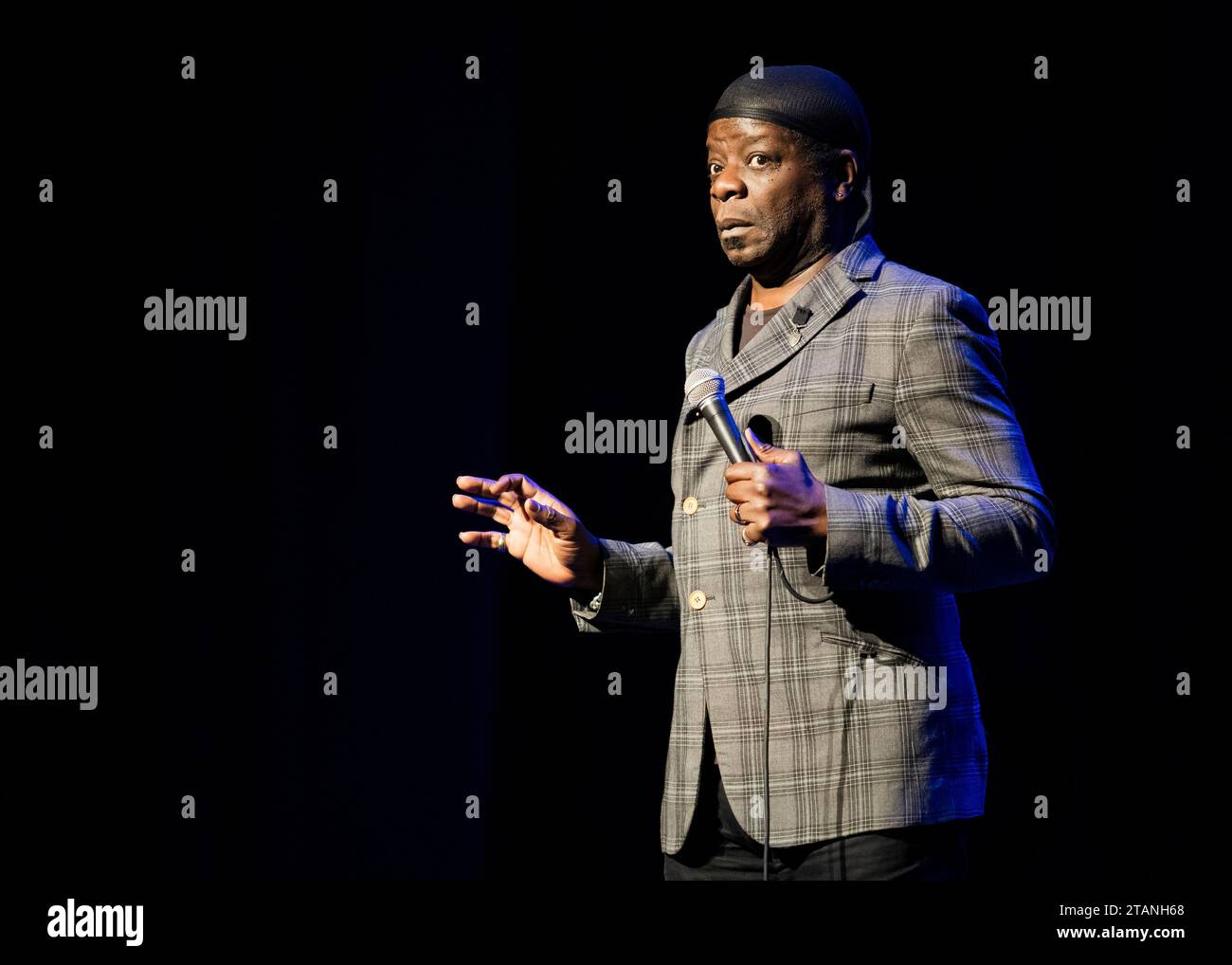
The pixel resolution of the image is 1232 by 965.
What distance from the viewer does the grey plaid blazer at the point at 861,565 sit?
1687mm

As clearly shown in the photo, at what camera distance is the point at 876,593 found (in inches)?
69.0

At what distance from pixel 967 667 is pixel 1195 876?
4.79ft

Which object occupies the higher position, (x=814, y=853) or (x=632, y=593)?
(x=632, y=593)

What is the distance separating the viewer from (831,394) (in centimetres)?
181

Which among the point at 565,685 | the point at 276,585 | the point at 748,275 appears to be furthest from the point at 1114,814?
the point at 276,585

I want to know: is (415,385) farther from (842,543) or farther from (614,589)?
(842,543)

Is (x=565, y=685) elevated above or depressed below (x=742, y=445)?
below

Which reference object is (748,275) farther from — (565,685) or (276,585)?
(276,585)

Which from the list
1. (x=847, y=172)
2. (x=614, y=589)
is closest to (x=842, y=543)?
(x=614, y=589)

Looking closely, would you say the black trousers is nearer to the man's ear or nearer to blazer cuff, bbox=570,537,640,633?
blazer cuff, bbox=570,537,640,633

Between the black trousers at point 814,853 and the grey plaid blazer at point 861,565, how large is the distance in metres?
0.02

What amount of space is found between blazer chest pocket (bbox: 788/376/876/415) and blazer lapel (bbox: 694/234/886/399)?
72 millimetres

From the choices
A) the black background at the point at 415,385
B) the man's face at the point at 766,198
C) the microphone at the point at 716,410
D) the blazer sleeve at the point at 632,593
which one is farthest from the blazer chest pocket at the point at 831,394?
the black background at the point at 415,385

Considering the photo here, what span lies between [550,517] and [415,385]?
134 cm
